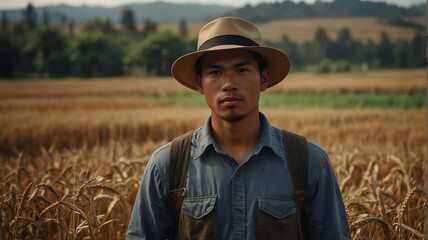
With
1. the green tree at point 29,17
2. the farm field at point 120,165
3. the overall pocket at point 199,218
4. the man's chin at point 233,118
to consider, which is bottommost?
the farm field at point 120,165

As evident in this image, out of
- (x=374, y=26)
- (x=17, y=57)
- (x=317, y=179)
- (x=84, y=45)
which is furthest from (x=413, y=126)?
(x=374, y=26)

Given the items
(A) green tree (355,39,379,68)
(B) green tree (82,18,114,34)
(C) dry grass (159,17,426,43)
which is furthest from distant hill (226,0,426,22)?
(B) green tree (82,18,114,34)

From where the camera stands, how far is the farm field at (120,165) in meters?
2.70

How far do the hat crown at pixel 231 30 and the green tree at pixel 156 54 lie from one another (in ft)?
228

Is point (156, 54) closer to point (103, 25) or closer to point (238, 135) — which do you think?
point (103, 25)

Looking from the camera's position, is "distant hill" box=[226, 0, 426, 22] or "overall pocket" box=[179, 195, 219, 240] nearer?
"overall pocket" box=[179, 195, 219, 240]

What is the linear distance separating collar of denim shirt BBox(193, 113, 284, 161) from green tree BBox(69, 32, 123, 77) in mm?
66352

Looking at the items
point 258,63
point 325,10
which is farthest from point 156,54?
point 325,10

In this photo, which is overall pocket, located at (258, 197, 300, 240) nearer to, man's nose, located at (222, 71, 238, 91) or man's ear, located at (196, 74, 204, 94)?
man's nose, located at (222, 71, 238, 91)

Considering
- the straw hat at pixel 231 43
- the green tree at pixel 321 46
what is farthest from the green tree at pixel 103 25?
the straw hat at pixel 231 43

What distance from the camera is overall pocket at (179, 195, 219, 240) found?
2066 millimetres

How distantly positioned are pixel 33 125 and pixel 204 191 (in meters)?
9.53

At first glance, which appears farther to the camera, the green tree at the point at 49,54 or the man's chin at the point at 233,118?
the green tree at the point at 49,54

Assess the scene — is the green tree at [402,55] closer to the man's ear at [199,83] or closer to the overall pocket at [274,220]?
the man's ear at [199,83]
